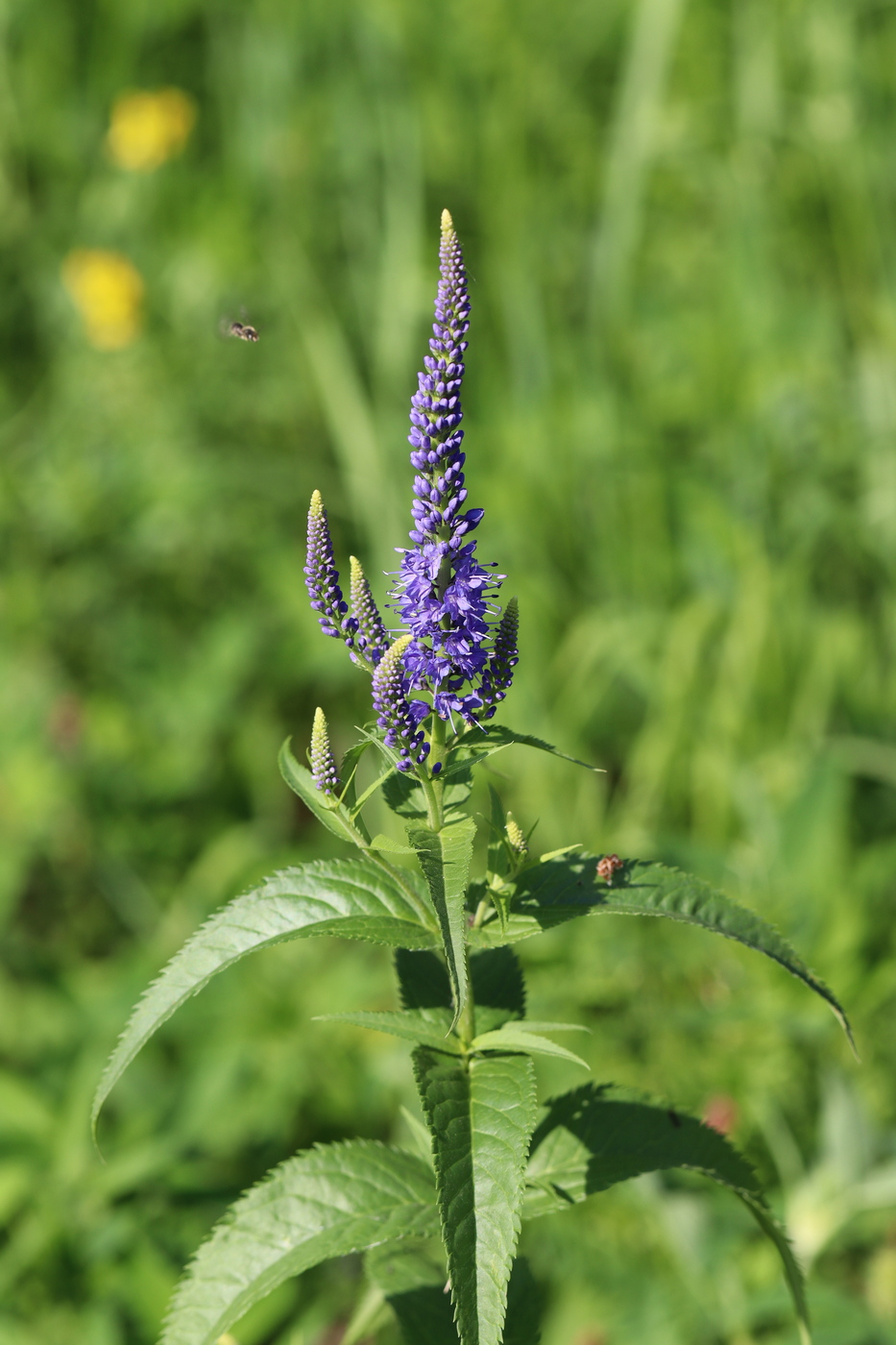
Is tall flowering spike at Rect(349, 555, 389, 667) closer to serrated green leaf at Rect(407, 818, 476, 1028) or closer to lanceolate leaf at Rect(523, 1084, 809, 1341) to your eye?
serrated green leaf at Rect(407, 818, 476, 1028)

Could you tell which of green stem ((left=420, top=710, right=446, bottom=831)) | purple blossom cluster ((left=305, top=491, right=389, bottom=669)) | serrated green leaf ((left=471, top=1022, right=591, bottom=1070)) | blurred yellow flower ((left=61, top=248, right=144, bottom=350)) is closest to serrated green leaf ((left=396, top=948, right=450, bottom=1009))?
serrated green leaf ((left=471, top=1022, right=591, bottom=1070))

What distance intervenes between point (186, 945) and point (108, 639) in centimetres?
366

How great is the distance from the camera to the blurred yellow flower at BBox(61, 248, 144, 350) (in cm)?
536

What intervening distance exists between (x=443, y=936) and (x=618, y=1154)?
2.11 feet

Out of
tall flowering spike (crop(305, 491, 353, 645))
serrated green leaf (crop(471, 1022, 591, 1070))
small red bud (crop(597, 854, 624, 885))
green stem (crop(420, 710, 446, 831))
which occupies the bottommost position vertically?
serrated green leaf (crop(471, 1022, 591, 1070))

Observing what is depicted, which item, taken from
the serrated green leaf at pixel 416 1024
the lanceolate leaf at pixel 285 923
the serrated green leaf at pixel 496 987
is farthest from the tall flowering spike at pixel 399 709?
the serrated green leaf at pixel 496 987

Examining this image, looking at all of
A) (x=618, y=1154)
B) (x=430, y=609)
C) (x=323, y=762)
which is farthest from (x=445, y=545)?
(x=618, y=1154)

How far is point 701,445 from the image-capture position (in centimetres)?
520

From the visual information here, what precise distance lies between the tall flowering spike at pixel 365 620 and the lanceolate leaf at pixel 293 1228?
2.62ft

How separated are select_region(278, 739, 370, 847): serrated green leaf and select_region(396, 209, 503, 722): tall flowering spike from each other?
220 millimetres

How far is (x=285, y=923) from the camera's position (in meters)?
1.67

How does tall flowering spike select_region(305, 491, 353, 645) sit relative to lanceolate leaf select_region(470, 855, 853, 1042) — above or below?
above

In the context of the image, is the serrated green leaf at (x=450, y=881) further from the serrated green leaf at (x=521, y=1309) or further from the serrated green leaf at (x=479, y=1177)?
the serrated green leaf at (x=521, y=1309)

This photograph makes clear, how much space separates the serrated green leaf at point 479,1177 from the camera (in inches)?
58.2
